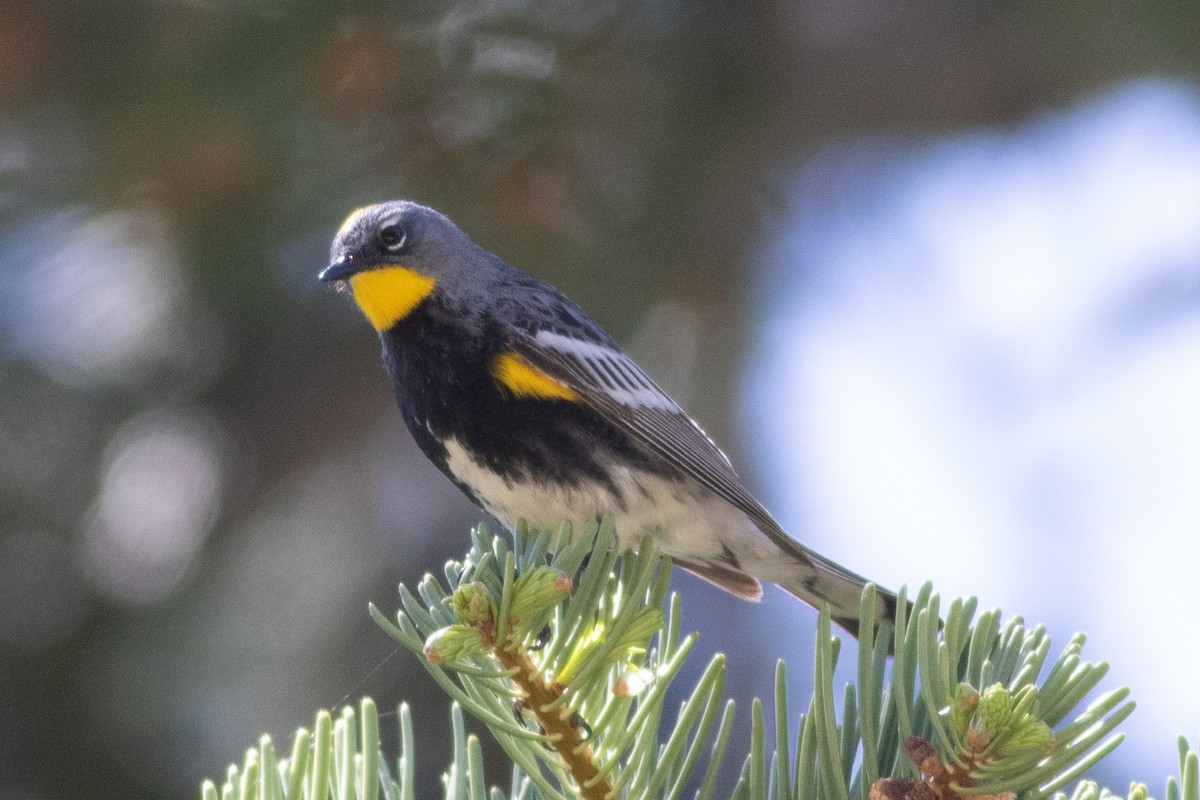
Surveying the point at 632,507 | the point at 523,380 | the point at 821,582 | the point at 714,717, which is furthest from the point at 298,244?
the point at 714,717

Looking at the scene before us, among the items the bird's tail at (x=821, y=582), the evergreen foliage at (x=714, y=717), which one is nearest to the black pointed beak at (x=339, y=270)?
the bird's tail at (x=821, y=582)

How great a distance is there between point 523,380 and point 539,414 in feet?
0.31

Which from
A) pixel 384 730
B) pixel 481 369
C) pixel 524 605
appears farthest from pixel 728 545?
pixel 524 605

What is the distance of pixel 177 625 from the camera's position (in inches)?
135

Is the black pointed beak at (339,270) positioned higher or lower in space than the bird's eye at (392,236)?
lower

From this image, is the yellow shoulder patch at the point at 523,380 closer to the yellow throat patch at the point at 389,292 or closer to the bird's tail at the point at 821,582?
the yellow throat patch at the point at 389,292

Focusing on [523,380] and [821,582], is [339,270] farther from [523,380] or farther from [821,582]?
[821,582]

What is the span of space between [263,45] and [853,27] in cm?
190

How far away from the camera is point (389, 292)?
10.2 feet

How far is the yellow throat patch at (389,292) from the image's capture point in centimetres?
308

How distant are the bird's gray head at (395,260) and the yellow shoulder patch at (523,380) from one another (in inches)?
13.0

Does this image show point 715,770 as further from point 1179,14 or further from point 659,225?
point 1179,14

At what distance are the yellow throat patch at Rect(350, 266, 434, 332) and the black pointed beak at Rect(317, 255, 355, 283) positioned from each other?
5 cm

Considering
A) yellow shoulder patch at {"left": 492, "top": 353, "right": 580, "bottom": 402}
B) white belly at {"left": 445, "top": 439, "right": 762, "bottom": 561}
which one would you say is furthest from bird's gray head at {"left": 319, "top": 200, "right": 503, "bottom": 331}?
→ white belly at {"left": 445, "top": 439, "right": 762, "bottom": 561}
